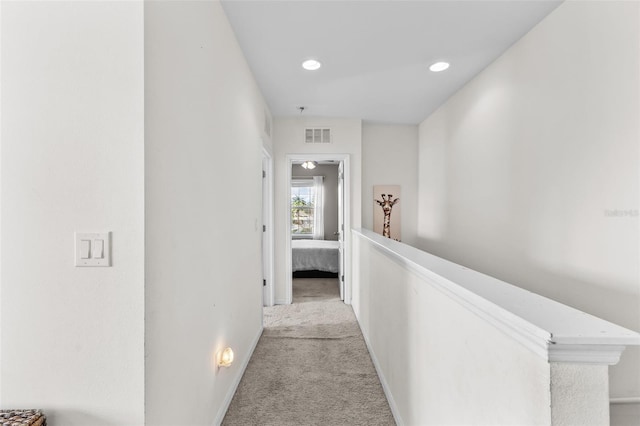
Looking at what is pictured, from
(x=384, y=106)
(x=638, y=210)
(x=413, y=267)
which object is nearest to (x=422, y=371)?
(x=413, y=267)

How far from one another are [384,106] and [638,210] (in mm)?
2656

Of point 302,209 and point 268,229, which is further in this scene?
point 302,209

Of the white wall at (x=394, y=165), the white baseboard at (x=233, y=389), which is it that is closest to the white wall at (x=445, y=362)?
the white baseboard at (x=233, y=389)

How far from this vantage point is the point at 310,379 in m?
2.27

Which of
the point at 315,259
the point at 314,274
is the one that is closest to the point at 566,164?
the point at 315,259

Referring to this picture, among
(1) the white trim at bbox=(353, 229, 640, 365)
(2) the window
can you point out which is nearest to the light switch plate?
(1) the white trim at bbox=(353, 229, 640, 365)

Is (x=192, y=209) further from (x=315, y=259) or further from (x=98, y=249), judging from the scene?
(x=315, y=259)

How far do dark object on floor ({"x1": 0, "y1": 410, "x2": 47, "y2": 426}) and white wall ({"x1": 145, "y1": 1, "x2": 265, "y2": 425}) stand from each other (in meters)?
0.32

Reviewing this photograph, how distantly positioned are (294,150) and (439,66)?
2008 mm

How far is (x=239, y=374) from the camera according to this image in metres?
2.24

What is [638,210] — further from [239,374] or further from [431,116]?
[431,116]

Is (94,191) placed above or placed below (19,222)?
above

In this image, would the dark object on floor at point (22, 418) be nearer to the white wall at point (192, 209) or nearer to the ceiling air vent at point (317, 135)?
the white wall at point (192, 209)

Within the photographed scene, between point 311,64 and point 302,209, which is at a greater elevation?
point 311,64
